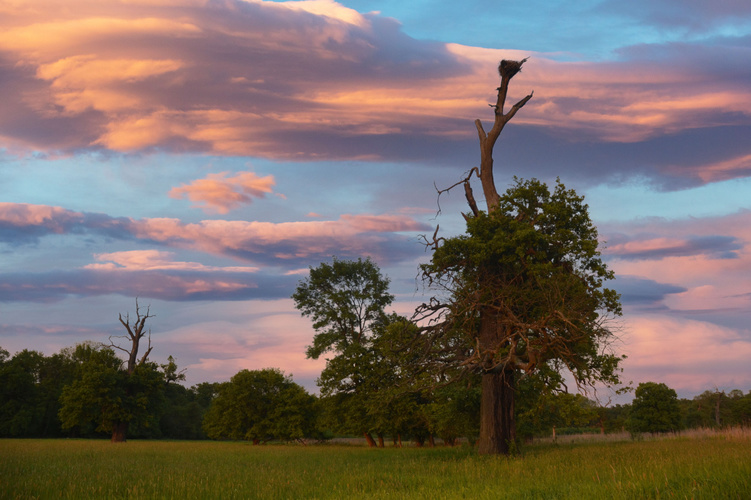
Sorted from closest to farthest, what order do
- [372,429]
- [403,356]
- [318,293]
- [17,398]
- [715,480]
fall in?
1. [715,480]
2. [403,356]
3. [372,429]
4. [318,293]
5. [17,398]

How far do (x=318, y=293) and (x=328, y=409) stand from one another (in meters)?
10.6

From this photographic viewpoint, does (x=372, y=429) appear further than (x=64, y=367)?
No

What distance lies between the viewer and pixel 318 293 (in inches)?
2045

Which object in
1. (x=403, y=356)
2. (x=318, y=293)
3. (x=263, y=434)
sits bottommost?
(x=263, y=434)

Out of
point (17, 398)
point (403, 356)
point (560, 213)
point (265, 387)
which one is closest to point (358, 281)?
point (265, 387)

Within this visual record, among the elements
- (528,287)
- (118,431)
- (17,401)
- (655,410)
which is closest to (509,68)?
(528,287)

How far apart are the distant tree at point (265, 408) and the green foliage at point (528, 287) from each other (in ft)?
112

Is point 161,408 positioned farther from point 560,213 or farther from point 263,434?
point 560,213

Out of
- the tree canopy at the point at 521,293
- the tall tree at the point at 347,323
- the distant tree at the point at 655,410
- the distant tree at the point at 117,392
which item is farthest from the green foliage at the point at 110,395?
the distant tree at the point at 655,410

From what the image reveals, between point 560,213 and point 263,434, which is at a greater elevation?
point 560,213

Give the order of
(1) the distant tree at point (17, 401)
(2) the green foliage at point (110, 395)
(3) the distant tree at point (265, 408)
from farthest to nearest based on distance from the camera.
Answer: (1) the distant tree at point (17, 401) < (2) the green foliage at point (110, 395) < (3) the distant tree at point (265, 408)

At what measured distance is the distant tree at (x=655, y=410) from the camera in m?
62.9

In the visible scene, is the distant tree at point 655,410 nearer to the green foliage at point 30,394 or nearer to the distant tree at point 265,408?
the distant tree at point 265,408

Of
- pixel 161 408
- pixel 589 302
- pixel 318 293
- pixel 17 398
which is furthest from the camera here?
pixel 17 398
